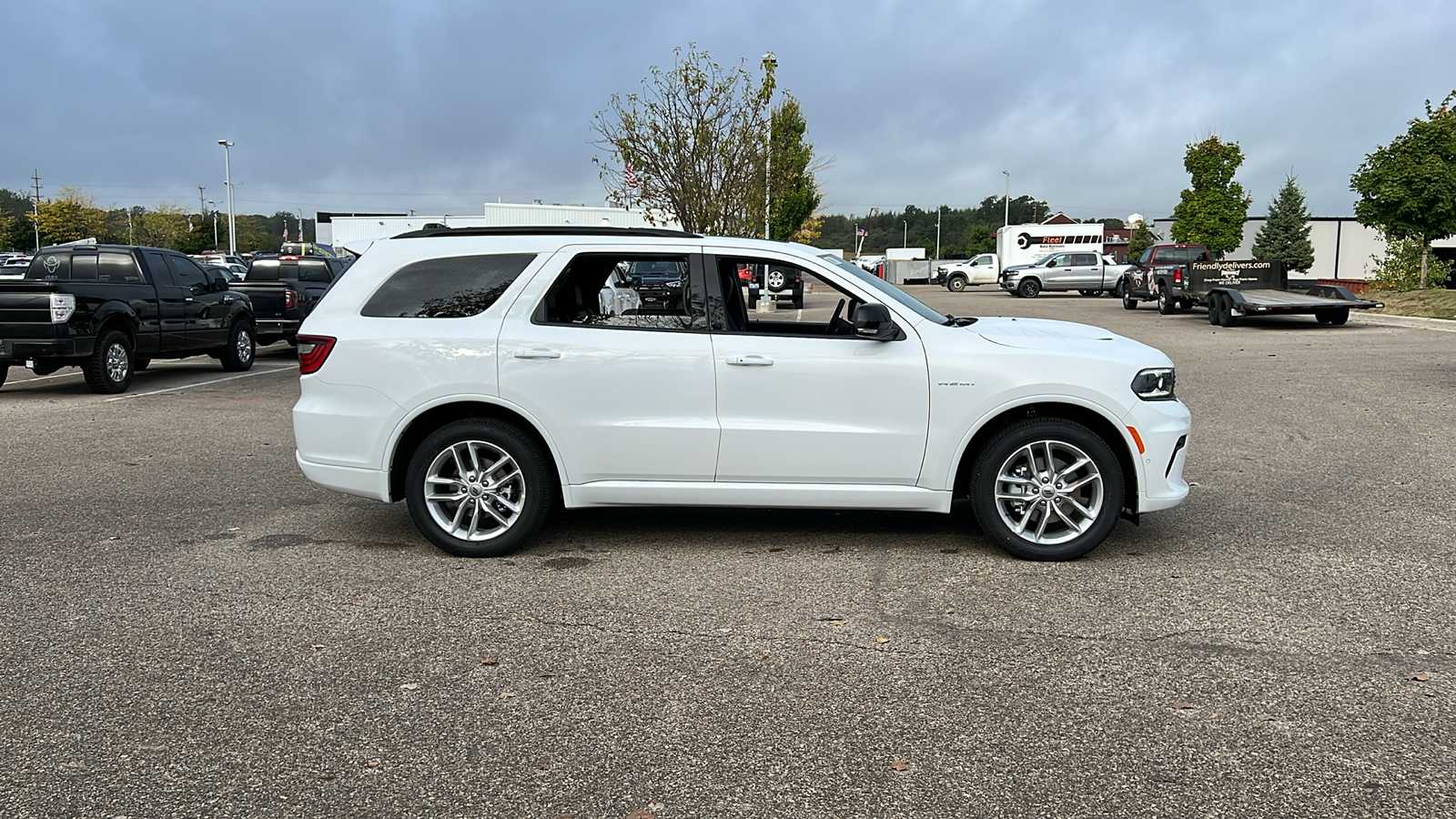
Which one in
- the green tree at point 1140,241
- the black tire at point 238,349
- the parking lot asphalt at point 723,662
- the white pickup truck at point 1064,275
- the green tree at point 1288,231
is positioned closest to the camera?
the parking lot asphalt at point 723,662

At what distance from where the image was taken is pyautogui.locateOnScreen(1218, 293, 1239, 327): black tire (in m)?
24.0

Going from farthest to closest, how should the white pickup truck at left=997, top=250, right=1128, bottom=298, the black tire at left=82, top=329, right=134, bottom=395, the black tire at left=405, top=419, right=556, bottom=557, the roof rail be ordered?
the white pickup truck at left=997, top=250, right=1128, bottom=298 → the black tire at left=82, top=329, right=134, bottom=395 → the roof rail → the black tire at left=405, top=419, right=556, bottom=557

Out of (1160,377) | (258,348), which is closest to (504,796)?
(1160,377)

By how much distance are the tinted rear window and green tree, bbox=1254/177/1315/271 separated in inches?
2092

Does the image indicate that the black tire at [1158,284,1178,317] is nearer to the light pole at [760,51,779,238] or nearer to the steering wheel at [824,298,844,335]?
the light pole at [760,51,779,238]

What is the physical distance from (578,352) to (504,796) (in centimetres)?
296

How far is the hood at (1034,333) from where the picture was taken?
6027 mm

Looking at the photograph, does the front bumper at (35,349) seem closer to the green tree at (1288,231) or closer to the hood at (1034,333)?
the hood at (1034,333)

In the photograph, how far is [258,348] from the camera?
21703mm

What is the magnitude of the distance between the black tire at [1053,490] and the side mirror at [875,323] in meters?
0.78

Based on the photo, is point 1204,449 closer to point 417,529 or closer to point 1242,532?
point 1242,532

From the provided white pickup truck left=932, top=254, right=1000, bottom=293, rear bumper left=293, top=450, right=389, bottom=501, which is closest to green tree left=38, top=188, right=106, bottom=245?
white pickup truck left=932, top=254, right=1000, bottom=293

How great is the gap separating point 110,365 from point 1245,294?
2052 centimetres

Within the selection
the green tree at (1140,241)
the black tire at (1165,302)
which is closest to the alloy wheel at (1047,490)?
the black tire at (1165,302)
